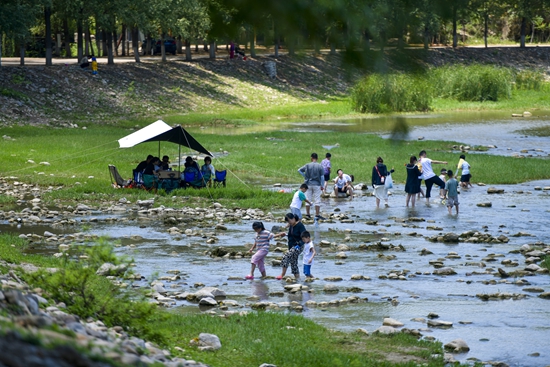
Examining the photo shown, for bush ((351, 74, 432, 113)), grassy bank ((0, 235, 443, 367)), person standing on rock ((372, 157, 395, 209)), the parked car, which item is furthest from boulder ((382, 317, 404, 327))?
the parked car

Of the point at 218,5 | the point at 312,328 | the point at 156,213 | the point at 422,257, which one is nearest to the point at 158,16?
the point at 156,213

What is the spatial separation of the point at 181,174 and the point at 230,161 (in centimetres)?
764

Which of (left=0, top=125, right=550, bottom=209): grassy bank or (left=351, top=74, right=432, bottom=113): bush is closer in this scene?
(left=351, top=74, right=432, bottom=113): bush

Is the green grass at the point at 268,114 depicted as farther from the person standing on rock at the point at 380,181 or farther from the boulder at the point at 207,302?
the boulder at the point at 207,302

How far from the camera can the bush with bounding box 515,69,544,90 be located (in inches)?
2805

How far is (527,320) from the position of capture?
13.5m

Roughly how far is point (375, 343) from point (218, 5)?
22.2 feet

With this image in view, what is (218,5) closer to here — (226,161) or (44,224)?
(44,224)

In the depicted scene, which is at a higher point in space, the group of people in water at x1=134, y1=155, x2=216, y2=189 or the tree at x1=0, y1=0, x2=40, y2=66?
the tree at x1=0, y1=0, x2=40, y2=66

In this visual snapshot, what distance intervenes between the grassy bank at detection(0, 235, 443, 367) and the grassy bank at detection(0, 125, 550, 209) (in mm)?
12851

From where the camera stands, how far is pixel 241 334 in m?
11.6

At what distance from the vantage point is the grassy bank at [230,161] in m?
26.5

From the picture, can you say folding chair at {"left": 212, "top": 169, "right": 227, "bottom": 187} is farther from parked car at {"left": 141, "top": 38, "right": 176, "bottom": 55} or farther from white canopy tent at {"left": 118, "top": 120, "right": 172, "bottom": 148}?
parked car at {"left": 141, "top": 38, "right": 176, "bottom": 55}

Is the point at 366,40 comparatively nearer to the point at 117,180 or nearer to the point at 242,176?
the point at 117,180
